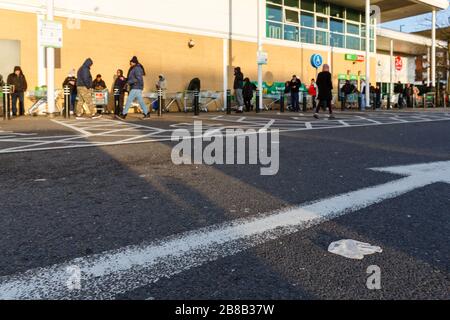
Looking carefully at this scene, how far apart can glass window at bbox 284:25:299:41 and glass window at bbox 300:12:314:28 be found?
0.87 m

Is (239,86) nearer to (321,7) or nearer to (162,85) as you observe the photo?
(162,85)

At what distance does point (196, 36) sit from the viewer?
22.6 m

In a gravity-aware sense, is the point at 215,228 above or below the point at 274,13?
below

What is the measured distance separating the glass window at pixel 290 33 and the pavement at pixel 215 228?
2245cm

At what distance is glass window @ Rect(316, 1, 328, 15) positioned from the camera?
96.5ft

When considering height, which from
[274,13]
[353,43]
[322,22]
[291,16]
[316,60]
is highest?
[322,22]

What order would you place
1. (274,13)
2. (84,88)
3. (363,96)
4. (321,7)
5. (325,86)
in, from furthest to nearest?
(321,7) < (274,13) < (363,96) < (84,88) < (325,86)

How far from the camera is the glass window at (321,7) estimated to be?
2941 cm

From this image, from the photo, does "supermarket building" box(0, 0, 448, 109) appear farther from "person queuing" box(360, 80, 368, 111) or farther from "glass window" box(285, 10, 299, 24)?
"person queuing" box(360, 80, 368, 111)

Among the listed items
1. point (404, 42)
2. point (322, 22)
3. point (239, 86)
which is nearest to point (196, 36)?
point (239, 86)

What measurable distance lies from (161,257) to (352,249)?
1.14 metres
